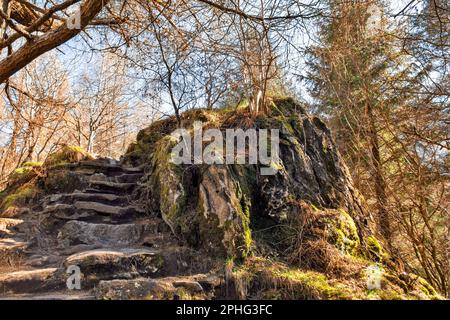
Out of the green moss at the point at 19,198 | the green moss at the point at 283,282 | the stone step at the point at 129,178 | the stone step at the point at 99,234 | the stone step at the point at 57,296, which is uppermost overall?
the stone step at the point at 129,178

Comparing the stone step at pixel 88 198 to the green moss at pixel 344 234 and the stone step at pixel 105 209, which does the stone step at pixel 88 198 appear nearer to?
the stone step at pixel 105 209

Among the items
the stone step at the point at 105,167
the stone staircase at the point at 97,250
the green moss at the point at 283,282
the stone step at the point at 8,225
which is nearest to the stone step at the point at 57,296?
the stone staircase at the point at 97,250

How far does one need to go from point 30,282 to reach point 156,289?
1.61 metres

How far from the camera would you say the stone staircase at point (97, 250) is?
10.2ft

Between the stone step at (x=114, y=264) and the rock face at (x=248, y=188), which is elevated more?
the rock face at (x=248, y=188)

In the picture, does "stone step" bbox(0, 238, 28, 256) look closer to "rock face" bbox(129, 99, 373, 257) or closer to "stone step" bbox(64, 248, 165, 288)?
"stone step" bbox(64, 248, 165, 288)

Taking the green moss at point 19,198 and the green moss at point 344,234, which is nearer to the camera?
the green moss at point 344,234

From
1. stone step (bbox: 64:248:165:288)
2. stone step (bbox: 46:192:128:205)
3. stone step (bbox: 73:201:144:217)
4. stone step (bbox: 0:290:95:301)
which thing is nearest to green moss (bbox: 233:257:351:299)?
stone step (bbox: 64:248:165:288)

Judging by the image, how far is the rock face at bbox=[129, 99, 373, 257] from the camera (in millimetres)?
3973

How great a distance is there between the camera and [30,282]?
3355mm

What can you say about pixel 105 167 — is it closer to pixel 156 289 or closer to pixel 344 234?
pixel 156 289

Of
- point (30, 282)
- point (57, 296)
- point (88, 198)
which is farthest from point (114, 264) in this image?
point (88, 198)

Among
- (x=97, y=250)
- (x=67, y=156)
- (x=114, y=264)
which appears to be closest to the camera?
(x=114, y=264)

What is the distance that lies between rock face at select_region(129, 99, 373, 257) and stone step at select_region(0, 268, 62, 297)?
5.17 ft
